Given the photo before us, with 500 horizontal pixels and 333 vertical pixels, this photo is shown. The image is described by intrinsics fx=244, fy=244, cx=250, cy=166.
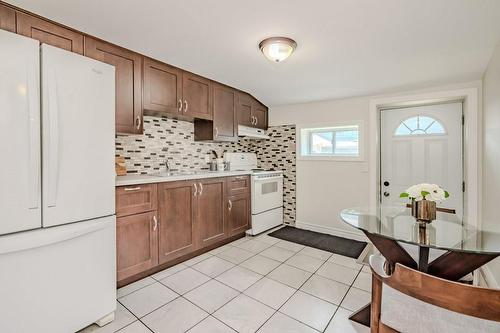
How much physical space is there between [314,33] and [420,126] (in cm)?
218

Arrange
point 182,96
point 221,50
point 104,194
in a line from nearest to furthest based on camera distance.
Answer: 1. point 104,194
2. point 221,50
3. point 182,96

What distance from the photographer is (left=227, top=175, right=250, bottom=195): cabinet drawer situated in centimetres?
336

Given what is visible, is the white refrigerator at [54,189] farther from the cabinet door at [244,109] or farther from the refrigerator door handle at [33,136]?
the cabinet door at [244,109]

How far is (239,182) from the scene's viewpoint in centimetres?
352

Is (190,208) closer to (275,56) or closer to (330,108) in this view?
(275,56)

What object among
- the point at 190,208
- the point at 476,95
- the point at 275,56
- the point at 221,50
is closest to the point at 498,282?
the point at 476,95

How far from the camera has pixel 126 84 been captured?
2410 millimetres

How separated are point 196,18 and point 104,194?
1462mm

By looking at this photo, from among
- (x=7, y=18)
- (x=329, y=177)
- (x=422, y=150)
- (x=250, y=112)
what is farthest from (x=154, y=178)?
(x=422, y=150)

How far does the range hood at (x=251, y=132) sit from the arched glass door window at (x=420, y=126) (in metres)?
2.03

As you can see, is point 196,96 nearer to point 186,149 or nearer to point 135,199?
point 186,149

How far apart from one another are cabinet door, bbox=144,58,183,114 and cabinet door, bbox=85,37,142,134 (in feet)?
0.29

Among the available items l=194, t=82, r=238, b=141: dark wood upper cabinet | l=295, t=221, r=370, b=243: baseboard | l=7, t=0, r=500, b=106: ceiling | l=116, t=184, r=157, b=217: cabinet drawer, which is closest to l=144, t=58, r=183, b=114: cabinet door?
l=7, t=0, r=500, b=106: ceiling

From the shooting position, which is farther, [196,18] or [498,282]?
[498,282]
